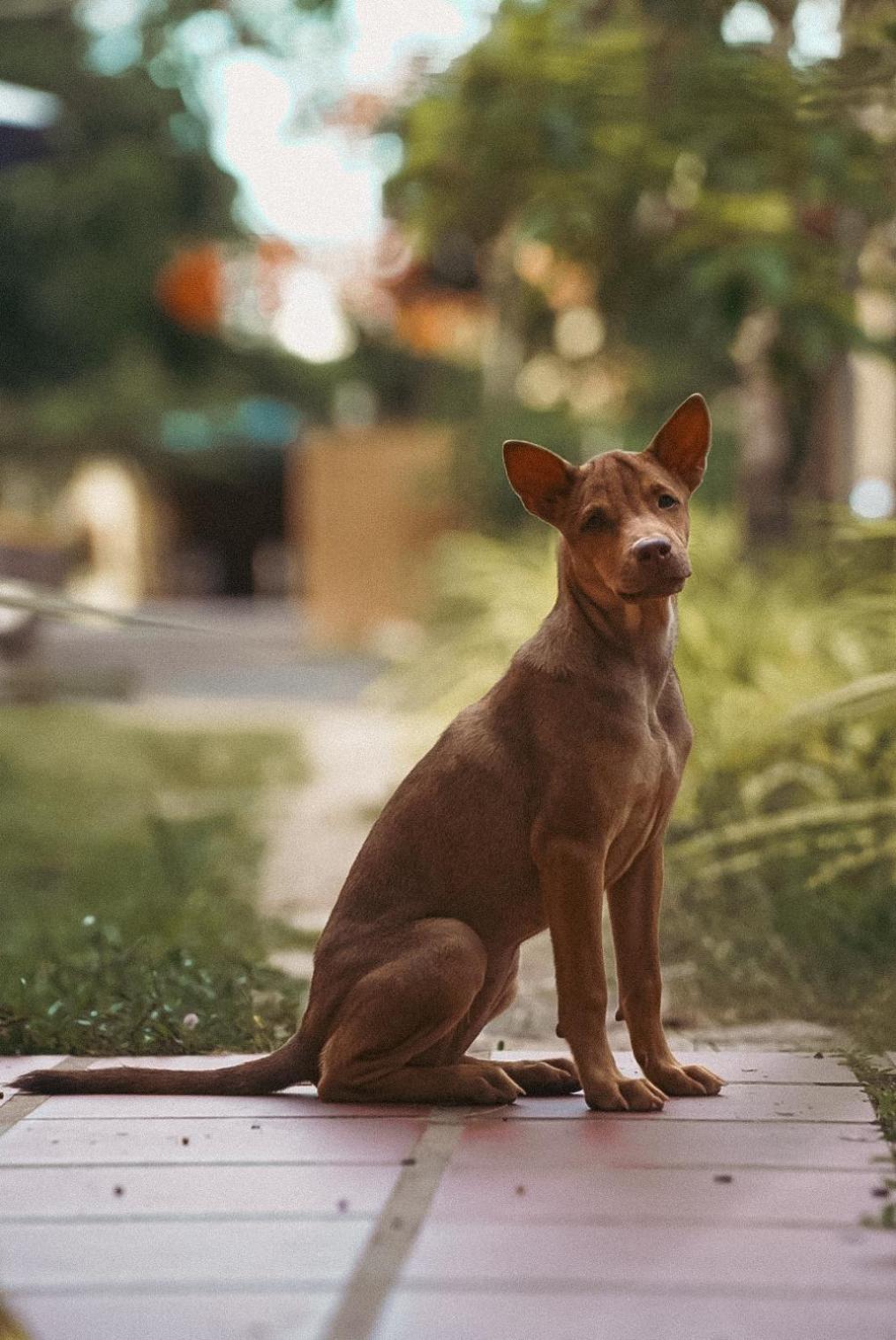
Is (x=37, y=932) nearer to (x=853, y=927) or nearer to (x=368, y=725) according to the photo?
(x=853, y=927)

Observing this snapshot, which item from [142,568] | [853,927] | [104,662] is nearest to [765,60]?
[853,927]

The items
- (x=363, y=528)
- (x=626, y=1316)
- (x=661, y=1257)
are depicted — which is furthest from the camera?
(x=363, y=528)

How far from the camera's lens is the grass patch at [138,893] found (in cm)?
362

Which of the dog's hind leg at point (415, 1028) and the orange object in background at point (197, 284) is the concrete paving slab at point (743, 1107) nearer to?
the dog's hind leg at point (415, 1028)

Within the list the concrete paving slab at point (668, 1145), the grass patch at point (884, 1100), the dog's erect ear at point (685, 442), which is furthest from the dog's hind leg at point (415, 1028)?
the dog's erect ear at point (685, 442)

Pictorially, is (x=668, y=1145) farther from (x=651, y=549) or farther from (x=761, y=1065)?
(x=651, y=549)

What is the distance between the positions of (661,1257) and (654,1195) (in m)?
0.23

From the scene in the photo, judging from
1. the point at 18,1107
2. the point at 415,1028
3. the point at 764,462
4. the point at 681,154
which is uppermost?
the point at 681,154

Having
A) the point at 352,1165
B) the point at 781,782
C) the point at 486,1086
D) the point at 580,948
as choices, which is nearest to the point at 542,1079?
the point at 486,1086

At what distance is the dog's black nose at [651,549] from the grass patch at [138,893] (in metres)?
1.56

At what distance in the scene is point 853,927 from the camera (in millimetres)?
4465

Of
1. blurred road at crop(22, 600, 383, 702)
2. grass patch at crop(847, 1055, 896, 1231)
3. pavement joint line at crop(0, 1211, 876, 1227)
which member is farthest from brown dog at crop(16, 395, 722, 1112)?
blurred road at crop(22, 600, 383, 702)

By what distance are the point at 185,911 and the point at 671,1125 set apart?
260 cm

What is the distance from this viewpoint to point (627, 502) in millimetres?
2727
